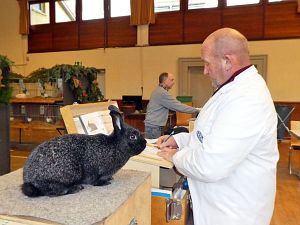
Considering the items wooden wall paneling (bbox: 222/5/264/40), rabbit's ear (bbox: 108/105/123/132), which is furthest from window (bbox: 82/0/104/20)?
rabbit's ear (bbox: 108/105/123/132)

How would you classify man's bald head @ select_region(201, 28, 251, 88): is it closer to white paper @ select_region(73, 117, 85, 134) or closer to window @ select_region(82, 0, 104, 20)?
white paper @ select_region(73, 117, 85, 134)

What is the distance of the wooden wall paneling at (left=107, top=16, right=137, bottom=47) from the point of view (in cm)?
887

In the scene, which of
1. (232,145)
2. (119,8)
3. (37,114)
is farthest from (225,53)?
(119,8)

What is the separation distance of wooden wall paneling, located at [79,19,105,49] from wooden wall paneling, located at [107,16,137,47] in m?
0.27

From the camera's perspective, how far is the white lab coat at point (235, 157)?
1.17m

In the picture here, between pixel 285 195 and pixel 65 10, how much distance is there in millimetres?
8612

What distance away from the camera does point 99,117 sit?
1646 millimetres

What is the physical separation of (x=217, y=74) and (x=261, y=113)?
28 centimetres

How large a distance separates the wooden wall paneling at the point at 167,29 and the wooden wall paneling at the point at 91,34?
65.7 inches

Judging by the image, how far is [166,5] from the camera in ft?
27.8

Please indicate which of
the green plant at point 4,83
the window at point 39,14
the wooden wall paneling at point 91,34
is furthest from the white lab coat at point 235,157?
the window at point 39,14

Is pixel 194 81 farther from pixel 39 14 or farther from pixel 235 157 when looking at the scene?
pixel 235 157

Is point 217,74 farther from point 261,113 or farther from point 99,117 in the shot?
point 99,117

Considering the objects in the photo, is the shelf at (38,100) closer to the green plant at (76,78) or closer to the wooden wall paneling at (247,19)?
the green plant at (76,78)
